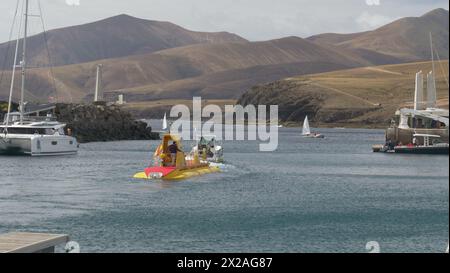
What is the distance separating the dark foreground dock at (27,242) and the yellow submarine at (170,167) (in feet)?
147

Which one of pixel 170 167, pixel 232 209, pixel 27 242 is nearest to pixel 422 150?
pixel 170 167

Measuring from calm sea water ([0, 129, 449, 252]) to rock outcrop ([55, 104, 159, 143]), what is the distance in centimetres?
6275

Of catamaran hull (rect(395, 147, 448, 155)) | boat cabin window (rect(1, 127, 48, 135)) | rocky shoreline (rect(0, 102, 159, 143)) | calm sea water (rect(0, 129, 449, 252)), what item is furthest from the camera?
rocky shoreline (rect(0, 102, 159, 143))

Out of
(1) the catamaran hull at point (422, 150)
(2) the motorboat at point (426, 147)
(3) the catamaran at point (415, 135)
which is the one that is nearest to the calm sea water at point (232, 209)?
(1) the catamaran hull at point (422, 150)

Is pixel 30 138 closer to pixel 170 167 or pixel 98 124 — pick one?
pixel 170 167

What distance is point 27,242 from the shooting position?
15.9 m

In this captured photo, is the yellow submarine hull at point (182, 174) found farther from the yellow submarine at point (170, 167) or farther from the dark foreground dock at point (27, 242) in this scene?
the dark foreground dock at point (27, 242)

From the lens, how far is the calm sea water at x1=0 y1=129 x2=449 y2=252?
3394 cm

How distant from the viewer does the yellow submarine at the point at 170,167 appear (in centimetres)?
6228

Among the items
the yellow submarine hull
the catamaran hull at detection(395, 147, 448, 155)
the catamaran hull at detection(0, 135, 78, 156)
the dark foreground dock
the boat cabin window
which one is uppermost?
the boat cabin window

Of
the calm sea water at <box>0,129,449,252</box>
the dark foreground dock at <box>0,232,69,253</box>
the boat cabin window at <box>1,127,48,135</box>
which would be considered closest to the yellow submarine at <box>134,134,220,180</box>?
the calm sea water at <box>0,129,449,252</box>

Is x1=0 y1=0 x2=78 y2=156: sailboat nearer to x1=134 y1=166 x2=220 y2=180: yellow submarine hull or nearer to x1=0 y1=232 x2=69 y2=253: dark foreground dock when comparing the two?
x1=134 y1=166 x2=220 y2=180: yellow submarine hull

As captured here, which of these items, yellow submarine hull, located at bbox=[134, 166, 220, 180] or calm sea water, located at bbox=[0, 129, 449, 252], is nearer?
calm sea water, located at bbox=[0, 129, 449, 252]

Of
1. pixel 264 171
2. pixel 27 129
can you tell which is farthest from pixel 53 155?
pixel 264 171
